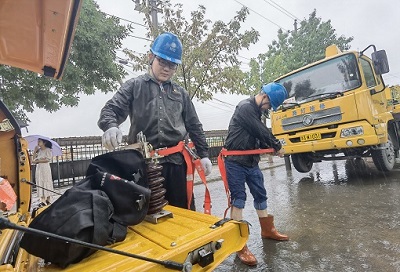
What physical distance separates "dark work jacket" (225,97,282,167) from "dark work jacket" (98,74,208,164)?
0.88m

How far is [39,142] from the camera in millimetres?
6695

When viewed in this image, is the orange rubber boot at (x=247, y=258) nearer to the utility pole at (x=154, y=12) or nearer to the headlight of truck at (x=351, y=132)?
the headlight of truck at (x=351, y=132)

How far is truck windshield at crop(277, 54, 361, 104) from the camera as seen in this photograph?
521cm

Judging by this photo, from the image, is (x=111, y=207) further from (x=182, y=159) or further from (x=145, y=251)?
(x=182, y=159)

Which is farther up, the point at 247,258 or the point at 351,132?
the point at 351,132

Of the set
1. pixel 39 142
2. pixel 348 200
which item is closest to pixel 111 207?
pixel 348 200

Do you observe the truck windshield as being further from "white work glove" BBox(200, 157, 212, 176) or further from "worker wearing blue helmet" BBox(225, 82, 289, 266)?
"white work glove" BBox(200, 157, 212, 176)

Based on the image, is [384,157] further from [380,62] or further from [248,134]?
[248,134]

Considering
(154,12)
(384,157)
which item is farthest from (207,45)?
(384,157)

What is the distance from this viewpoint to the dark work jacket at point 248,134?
9.77ft

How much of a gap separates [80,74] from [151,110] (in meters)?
6.38

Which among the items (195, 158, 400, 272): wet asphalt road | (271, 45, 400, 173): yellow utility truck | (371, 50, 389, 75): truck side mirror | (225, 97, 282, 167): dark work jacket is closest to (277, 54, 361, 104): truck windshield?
(271, 45, 400, 173): yellow utility truck

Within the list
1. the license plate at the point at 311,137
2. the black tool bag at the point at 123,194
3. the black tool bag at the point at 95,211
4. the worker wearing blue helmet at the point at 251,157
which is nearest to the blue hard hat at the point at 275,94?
the worker wearing blue helmet at the point at 251,157

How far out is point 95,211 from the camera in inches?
45.8
